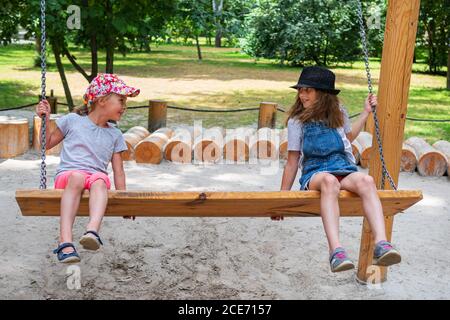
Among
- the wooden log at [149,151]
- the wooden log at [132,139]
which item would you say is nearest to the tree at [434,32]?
the wooden log at [132,139]

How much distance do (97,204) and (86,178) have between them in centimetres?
25

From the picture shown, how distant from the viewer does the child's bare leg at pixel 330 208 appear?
11.5 ft

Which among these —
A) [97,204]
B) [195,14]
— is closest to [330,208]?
[97,204]

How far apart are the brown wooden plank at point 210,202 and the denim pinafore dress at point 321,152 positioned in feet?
0.92

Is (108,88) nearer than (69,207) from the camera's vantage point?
No

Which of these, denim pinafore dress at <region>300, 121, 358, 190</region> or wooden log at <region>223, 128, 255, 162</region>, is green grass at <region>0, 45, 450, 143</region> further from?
denim pinafore dress at <region>300, 121, 358, 190</region>

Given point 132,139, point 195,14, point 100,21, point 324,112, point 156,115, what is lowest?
point 132,139

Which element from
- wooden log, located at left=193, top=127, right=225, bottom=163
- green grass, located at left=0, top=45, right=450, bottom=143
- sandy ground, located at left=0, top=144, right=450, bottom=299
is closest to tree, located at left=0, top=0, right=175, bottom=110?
green grass, located at left=0, top=45, right=450, bottom=143

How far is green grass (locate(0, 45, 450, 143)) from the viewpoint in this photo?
12.2 m

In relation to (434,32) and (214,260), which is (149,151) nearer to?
(214,260)

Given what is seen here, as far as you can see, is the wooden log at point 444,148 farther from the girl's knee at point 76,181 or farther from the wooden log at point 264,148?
the girl's knee at point 76,181

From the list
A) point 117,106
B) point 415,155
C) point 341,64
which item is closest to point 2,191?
point 117,106

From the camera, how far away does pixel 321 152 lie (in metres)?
3.93
